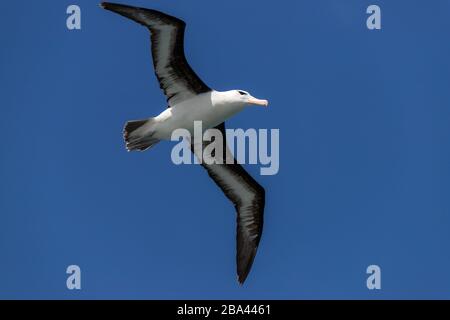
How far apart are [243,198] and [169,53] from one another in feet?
11.7

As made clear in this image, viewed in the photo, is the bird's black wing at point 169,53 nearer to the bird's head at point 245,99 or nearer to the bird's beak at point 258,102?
the bird's head at point 245,99

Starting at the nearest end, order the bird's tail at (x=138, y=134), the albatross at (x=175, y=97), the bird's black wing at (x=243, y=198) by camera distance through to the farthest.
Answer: the albatross at (x=175, y=97), the bird's tail at (x=138, y=134), the bird's black wing at (x=243, y=198)

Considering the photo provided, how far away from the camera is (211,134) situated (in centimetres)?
1988

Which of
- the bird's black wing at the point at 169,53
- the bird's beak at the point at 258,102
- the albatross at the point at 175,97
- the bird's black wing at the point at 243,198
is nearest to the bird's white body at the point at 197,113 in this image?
the albatross at the point at 175,97

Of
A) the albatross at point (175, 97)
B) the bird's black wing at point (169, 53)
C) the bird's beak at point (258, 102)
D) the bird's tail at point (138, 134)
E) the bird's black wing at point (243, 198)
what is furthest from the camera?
the bird's black wing at point (243, 198)

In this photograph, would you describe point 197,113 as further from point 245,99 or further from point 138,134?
point 138,134

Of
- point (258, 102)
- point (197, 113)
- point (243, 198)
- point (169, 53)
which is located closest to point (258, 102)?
point (258, 102)

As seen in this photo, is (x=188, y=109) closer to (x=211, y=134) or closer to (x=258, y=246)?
(x=211, y=134)

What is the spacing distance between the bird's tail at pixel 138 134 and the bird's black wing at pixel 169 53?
0.67m

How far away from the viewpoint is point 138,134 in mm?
18766

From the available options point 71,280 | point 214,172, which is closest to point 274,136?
point 214,172

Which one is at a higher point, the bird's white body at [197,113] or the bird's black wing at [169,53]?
the bird's black wing at [169,53]

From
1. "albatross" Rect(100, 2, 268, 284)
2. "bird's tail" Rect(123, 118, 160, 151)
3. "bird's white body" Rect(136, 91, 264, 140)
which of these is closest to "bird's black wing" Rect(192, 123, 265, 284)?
"albatross" Rect(100, 2, 268, 284)

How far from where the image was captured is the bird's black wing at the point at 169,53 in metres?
18.0
